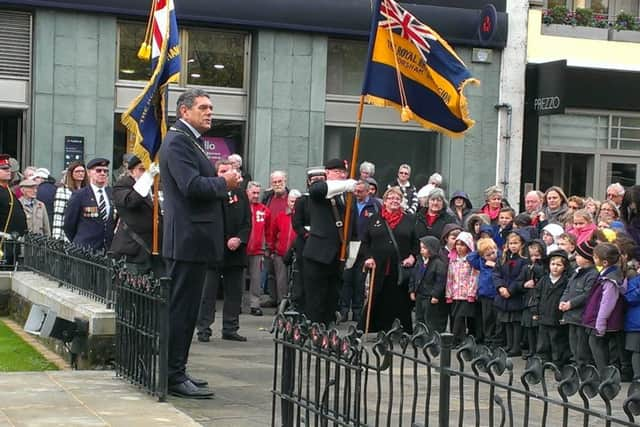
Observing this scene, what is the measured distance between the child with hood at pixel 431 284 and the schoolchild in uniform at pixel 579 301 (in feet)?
6.34

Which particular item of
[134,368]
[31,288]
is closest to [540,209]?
[31,288]

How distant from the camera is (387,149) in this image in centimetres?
2238

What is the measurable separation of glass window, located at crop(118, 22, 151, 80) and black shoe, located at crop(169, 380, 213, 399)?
12.5m

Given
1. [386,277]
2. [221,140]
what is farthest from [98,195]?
[221,140]

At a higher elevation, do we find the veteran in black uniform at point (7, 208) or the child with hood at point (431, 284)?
the veteran in black uniform at point (7, 208)

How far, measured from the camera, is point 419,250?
14.2 metres

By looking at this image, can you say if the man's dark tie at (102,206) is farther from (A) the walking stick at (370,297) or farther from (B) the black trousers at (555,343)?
(B) the black trousers at (555,343)

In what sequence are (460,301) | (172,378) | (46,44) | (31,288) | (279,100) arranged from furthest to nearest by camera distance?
(279,100)
(46,44)
(460,301)
(31,288)
(172,378)

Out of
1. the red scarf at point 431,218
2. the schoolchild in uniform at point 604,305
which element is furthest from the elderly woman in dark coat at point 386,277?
the schoolchild in uniform at point 604,305

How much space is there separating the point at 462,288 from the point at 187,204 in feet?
18.6

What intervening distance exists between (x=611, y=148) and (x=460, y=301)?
38.2 ft

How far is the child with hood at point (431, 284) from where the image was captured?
1360cm

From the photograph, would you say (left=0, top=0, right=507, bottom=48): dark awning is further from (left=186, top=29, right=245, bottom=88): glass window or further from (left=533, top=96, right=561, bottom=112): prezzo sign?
(left=533, top=96, right=561, bottom=112): prezzo sign

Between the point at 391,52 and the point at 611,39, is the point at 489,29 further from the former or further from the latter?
the point at 391,52
